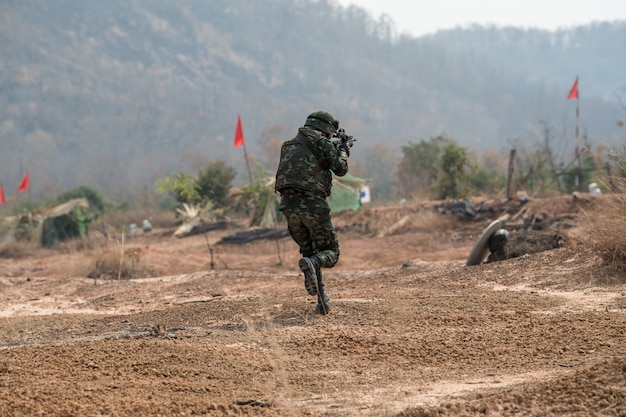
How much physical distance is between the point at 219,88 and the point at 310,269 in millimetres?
103334

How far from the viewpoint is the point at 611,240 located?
8008 millimetres

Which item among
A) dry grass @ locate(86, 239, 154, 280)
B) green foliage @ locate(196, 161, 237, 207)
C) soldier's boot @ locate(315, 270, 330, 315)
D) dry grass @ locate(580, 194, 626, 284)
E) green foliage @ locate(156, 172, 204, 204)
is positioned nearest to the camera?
soldier's boot @ locate(315, 270, 330, 315)

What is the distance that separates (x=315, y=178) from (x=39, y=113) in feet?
309

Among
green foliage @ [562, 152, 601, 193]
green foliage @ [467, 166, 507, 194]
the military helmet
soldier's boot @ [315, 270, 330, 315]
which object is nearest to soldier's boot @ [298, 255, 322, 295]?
soldier's boot @ [315, 270, 330, 315]

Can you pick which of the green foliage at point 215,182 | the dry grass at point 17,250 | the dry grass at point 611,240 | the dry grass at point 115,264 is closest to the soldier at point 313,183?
the dry grass at point 611,240

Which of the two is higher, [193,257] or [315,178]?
[315,178]

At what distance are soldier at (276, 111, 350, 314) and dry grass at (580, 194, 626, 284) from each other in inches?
117

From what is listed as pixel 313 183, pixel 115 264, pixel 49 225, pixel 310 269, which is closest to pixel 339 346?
pixel 310 269

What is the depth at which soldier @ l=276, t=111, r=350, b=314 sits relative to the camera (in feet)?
22.1

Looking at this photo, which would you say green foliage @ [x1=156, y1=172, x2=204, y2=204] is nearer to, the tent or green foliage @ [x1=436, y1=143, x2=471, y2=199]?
the tent

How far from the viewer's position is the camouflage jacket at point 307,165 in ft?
22.0

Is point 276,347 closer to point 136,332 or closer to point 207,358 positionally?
point 207,358

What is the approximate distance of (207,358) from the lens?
5277mm

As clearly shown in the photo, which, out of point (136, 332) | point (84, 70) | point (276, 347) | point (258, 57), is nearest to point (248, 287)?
point (136, 332)
